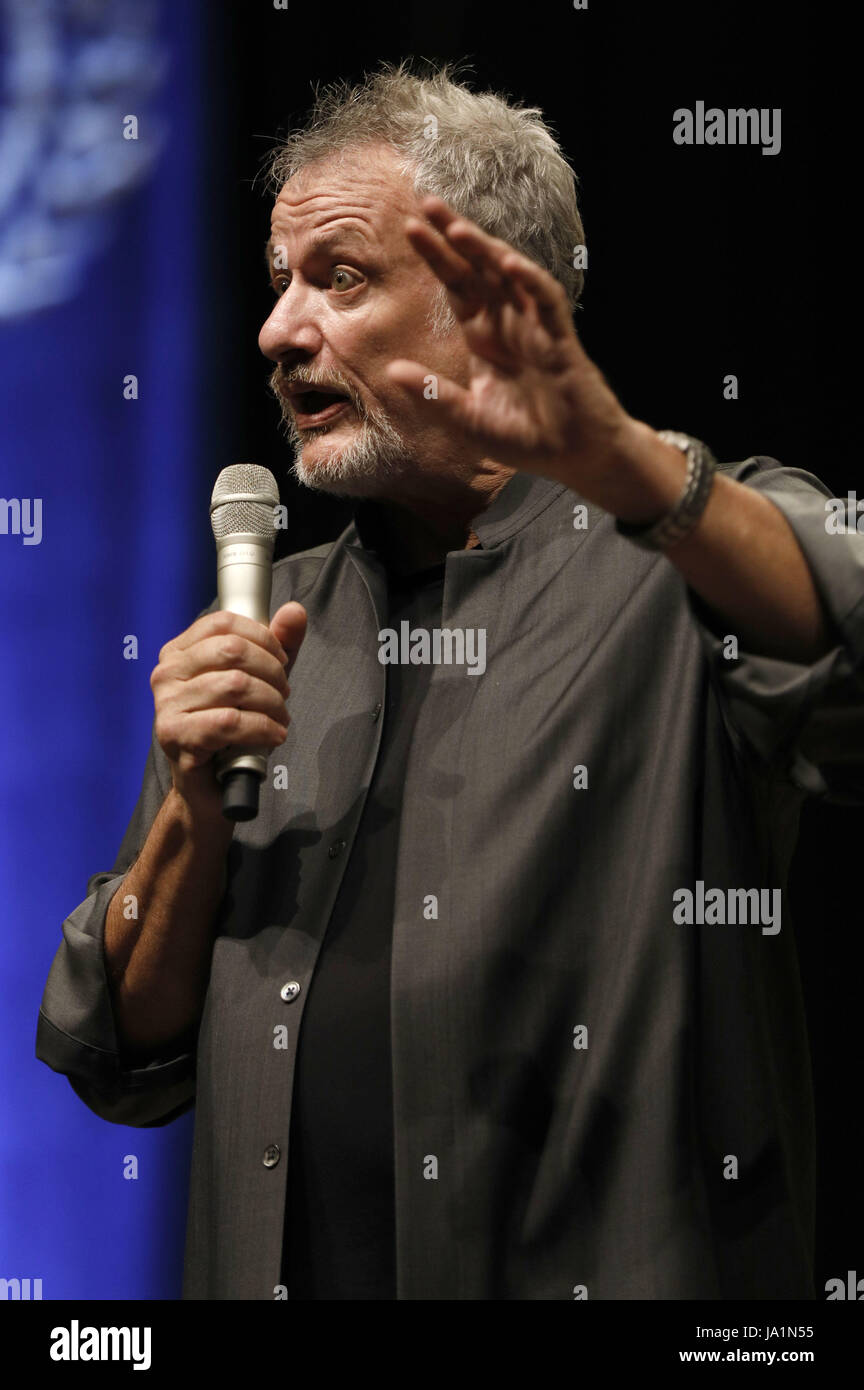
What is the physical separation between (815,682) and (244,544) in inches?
23.0

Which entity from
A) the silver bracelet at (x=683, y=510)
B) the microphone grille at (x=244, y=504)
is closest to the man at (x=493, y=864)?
the silver bracelet at (x=683, y=510)

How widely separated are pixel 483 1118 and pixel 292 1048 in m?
0.22

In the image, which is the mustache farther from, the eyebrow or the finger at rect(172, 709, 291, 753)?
the finger at rect(172, 709, 291, 753)

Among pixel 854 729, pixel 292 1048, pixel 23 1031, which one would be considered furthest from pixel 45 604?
pixel 854 729

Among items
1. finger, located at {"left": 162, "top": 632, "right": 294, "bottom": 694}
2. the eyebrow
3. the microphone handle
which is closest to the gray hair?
the eyebrow

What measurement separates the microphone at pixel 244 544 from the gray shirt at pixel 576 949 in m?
0.22

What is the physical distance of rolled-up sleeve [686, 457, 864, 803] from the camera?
43.0 inches

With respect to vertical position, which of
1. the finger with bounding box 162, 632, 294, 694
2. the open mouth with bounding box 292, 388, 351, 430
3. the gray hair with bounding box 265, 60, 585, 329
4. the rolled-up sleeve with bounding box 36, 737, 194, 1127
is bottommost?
the rolled-up sleeve with bounding box 36, 737, 194, 1127

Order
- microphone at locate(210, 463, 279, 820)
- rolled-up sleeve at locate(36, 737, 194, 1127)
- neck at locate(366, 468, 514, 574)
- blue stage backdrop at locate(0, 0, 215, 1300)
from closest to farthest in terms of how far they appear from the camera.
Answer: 1. microphone at locate(210, 463, 279, 820)
2. rolled-up sleeve at locate(36, 737, 194, 1127)
3. neck at locate(366, 468, 514, 574)
4. blue stage backdrop at locate(0, 0, 215, 1300)

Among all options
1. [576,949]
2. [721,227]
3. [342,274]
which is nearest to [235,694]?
[576,949]

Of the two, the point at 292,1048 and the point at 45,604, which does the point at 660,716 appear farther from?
the point at 45,604

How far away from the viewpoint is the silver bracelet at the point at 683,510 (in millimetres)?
1062

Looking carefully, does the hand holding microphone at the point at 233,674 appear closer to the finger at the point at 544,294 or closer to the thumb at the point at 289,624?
the thumb at the point at 289,624

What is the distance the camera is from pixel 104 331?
7.47 feet
